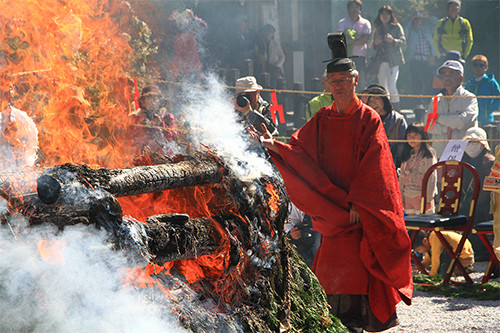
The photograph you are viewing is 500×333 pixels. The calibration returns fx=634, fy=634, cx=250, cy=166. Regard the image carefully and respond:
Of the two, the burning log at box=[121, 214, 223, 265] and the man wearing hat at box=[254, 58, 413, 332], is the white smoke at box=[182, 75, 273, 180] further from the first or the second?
the man wearing hat at box=[254, 58, 413, 332]

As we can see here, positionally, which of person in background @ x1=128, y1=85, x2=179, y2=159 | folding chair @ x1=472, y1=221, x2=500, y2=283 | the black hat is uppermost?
the black hat

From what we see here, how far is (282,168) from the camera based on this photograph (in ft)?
14.8

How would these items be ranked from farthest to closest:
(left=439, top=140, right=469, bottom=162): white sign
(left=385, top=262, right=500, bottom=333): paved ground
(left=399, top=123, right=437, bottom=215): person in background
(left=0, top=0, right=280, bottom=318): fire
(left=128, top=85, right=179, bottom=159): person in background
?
(left=399, top=123, right=437, bottom=215): person in background
(left=439, top=140, right=469, bottom=162): white sign
(left=128, top=85, right=179, bottom=159): person in background
(left=385, top=262, right=500, bottom=333): paved ground
(left=0, top=0, right=280, bottom=318): fire

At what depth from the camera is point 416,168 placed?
23.8 ft

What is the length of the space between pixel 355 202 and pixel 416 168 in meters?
3.31

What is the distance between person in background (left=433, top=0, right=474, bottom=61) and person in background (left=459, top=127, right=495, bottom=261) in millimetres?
3613

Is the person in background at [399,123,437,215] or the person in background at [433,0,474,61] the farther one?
the person in background at [433,0,474,61]

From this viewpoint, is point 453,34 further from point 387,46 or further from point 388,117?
point 388,117

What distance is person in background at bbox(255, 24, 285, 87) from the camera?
11.3 metres

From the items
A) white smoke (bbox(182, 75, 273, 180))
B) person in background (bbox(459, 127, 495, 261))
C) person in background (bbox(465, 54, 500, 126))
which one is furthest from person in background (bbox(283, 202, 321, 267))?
person in background (bbox(465, 54, 500, 126))

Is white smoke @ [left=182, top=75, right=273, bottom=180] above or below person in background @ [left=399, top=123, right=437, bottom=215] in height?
above

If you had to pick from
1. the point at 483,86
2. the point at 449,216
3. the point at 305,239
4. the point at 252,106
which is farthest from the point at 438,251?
the point at 483,86

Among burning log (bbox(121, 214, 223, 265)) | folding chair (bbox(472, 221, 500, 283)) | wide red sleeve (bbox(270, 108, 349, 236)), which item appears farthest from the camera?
folding chair (bbox(472, 221, 500, 283))

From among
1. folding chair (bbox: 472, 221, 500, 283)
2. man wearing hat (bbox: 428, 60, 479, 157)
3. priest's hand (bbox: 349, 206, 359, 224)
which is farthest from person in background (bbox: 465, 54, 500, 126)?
priest's hand (bbox: 349, 206, 359, 224)
